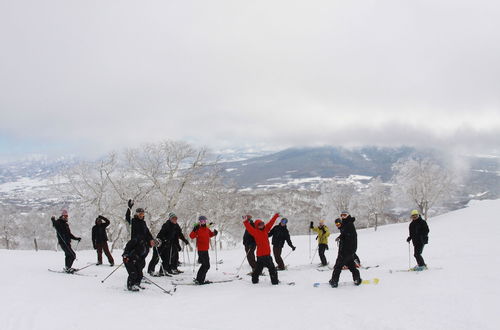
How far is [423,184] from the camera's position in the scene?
158 ft

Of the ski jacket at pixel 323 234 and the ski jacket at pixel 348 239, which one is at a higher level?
the ski jacket at pixel 348 239

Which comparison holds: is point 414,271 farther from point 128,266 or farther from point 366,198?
point 366,198

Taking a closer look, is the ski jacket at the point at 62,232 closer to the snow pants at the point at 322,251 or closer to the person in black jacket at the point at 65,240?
the person in black jacket at the point at 65,240

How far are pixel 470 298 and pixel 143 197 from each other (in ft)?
83.2

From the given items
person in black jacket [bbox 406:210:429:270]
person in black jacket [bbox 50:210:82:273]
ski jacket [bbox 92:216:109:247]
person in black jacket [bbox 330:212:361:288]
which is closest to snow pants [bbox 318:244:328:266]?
person in black jacket [bbox 406:210:429:270]

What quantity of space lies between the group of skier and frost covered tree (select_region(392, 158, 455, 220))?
1637 inches

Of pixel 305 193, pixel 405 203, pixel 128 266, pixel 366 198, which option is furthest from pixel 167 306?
pixel 305 193

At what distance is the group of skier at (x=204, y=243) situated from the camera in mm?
9047

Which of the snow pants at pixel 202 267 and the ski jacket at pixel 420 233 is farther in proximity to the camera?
the ski jacket at pixel 420 233

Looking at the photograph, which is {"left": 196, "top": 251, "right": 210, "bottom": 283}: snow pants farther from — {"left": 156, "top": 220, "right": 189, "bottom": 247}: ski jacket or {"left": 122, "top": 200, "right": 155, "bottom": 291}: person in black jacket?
{"left": 122, "top": 200, "right": 155, "bottom": 291}: person in black jacket

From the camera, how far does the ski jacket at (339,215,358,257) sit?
8.98m

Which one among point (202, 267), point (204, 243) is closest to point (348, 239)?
point (204, 243)

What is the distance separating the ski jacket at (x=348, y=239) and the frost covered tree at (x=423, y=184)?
144ft

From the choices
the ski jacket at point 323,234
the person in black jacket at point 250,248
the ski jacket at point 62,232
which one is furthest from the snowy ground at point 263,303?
the ski jacket at point 323,234
